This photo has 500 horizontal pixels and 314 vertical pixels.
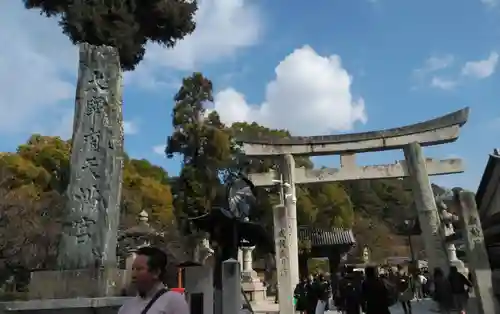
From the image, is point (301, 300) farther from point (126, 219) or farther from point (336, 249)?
point (126, 219)

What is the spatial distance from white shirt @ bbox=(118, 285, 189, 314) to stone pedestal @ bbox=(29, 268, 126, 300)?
129 inches

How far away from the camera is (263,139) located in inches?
719

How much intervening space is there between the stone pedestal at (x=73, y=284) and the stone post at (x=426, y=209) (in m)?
12.8

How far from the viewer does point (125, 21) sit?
12.2 meters

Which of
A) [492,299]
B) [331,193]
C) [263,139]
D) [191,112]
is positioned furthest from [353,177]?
[331,193]

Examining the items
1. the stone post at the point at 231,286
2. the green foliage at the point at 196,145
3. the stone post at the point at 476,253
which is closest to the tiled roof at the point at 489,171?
the stone post at the point at 476,253

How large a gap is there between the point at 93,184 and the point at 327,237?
20.0 meters

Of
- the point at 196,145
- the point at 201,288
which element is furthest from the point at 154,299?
the point at 196,145

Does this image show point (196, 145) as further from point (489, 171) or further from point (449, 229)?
point (489, 171)

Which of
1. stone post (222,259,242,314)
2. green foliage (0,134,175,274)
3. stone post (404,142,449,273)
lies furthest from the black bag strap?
green foliage (0,134,175,274)

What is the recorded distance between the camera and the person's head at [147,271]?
8.54 ft

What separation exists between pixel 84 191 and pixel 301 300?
7568 mm

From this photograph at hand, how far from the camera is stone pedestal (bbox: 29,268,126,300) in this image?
18.4ft

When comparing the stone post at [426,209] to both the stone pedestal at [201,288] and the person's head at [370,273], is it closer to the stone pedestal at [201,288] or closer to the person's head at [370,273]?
the person's head at [370,273]
